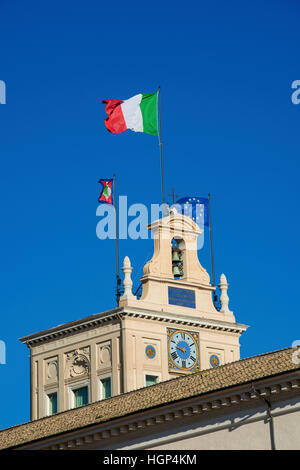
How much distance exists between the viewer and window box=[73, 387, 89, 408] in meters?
69.9

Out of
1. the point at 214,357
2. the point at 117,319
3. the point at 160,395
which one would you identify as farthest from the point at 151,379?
the point at 160,395

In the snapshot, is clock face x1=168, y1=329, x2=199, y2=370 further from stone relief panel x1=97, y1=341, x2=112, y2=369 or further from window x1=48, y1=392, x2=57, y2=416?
window x1=48, y1=392, x2=57, y2=416

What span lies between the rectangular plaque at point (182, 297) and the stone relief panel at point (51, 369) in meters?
7.19

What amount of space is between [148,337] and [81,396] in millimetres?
5052

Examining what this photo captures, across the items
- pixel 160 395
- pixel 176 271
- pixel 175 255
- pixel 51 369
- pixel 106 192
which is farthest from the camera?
pixel 106 192

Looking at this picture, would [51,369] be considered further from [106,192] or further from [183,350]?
[106,192]

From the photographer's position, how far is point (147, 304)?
6919cm

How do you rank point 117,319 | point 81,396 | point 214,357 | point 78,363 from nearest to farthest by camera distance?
point 117,319
point 81,396
point 78,363
point 214,357

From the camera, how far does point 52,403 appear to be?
236 feet

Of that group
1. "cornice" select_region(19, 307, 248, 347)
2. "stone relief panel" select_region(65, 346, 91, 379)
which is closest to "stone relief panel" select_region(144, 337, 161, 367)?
"cornice" select_region(19, 307, 248, 347)

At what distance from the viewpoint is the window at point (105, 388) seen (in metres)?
68.8

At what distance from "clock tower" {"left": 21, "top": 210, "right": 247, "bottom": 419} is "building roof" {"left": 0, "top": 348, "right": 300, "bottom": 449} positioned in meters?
12.2
